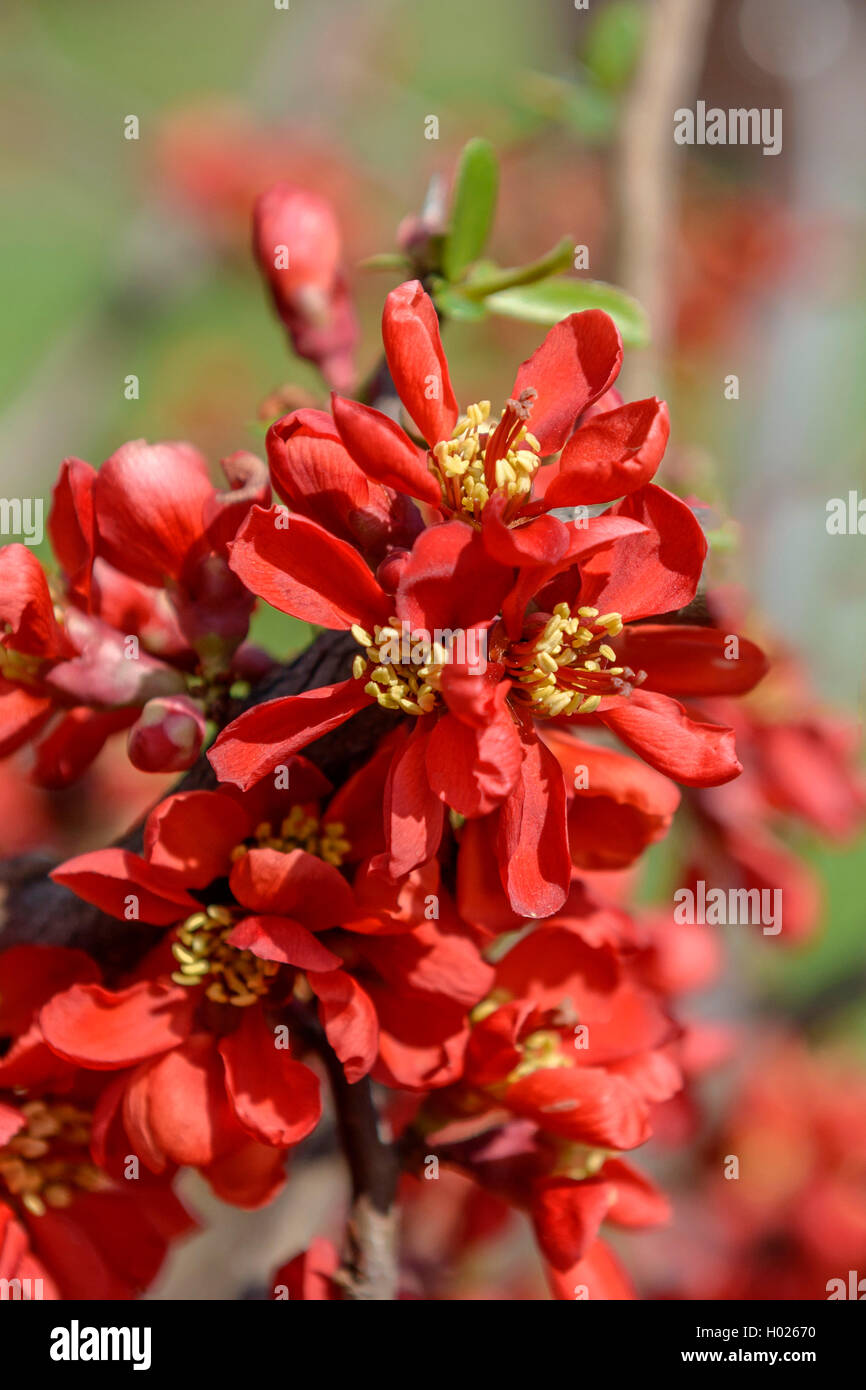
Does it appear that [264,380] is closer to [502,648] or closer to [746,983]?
[746,983]

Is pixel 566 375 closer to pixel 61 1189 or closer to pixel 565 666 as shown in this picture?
pixel 565 666

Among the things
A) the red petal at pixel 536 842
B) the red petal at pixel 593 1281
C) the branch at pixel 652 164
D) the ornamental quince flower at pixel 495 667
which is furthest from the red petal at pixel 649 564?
the branch at pixel 652 164

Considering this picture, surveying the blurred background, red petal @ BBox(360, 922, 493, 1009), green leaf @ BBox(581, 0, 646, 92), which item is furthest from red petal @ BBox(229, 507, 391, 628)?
green leaf @ BBox(581, 0, 646, 92)

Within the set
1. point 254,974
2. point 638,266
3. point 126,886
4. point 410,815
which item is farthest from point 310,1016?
point 638,266

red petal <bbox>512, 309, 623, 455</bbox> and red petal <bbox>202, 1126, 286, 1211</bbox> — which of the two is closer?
red petal <bbox>512, 309, 623, 455</bbox>

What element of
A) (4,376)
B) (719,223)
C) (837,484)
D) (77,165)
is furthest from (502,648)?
(4,376)

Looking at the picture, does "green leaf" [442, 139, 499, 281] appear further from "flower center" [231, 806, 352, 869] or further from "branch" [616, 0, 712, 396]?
"branch" [616, 0, 712, 396]

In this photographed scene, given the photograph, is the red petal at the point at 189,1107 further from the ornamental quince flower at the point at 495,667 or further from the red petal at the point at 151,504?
the red petal at the point at 151,504
